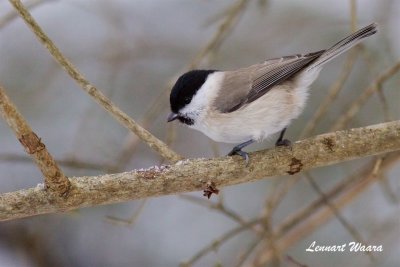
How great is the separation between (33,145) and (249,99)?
42.8 inches

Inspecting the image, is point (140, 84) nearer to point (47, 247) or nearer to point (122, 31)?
point (122, 31)

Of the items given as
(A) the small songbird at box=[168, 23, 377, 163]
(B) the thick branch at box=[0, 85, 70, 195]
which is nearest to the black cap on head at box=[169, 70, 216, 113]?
(A) the small songbird at box=[168, 23, 377, 163]

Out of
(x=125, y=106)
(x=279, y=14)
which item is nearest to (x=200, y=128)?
(x=125, y=106)

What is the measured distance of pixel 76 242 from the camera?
3.49 m

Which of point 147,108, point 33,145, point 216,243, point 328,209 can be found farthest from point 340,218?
point 147,108

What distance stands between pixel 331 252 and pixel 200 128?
52.9 inches

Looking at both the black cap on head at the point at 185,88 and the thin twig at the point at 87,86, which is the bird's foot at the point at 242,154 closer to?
the thin twig at the point at 87,86

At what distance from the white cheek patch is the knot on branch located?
0.84 meters

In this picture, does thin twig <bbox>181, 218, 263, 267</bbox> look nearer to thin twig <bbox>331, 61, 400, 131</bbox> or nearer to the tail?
thin twig <bbox>331, 61, 400, 131</bbox>

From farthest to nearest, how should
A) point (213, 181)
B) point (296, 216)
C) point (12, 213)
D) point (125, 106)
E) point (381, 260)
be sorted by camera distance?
point (125, 106) → point (381, 260) → point (296, 216) → point (213, 181) → point (12, 213)

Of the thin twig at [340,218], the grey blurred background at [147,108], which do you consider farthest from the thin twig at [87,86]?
the grey blurred background at [147,108]

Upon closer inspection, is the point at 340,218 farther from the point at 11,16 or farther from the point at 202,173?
the point at 11,16

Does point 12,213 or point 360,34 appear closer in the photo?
point 12,213

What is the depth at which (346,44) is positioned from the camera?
7.95ft
